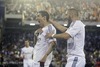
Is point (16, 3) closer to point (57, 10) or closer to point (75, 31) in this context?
point (57, 10)

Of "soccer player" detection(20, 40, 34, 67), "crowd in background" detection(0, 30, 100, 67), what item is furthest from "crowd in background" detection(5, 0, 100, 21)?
"soccer player" detection(20, 40, 34, 67)

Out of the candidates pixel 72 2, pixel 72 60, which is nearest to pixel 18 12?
pixel 72 2

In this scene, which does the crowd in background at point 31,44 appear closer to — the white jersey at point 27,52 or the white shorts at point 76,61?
the white jersey at point 27,52

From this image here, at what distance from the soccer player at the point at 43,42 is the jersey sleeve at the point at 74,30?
47.5 inches

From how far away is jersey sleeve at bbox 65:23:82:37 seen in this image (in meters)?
6.69

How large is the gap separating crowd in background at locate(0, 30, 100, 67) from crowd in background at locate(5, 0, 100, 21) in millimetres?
1509

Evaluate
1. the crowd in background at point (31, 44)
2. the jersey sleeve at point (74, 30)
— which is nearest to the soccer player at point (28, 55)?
the crowd in background at point (31, 44)

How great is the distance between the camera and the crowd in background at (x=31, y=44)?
21784mm

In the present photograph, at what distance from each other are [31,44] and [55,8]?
5998mm

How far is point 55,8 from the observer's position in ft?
88.0

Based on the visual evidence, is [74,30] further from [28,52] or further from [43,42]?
[28,52]

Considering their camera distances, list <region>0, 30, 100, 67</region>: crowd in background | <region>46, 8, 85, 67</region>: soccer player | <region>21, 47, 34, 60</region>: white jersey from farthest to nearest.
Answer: <region>0, 30, 100, 67</region>: crowd in background, <region>21, 47, 34, 60</region>: white jersey, <region>46, 8, 85, 67</region>: soccer player

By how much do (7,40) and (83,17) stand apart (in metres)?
6.11

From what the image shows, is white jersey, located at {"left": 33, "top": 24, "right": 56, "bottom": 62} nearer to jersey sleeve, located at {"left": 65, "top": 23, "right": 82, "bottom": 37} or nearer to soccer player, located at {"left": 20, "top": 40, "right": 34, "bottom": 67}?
jersey sleeve, located at {"left": 65, "top": 23, "right": 82, "bottom": 37}
